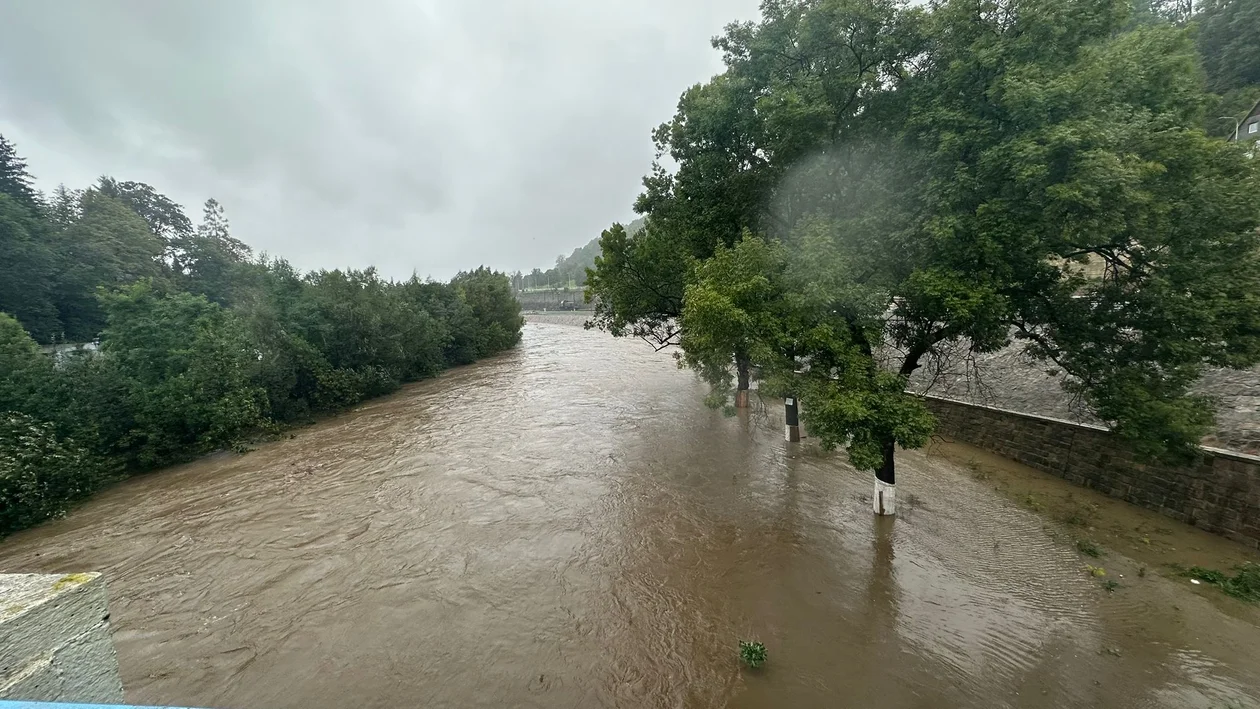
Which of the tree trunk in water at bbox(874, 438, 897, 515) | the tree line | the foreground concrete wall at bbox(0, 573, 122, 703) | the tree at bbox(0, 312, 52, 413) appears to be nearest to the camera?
the foreground concrete wall at bbox(0, 573, 122, 703)

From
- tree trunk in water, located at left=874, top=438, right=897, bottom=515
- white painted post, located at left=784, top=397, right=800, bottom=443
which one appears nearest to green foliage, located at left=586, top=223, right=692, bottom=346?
white painted post, located at left=784, top=397, right=800, bottom=443

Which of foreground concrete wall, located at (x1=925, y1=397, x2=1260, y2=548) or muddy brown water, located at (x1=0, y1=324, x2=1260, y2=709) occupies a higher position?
foreground concrete wall, located at (x1=925, y1=397, x2=1260, y2=548)

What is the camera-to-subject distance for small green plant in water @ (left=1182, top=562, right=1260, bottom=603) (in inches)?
272

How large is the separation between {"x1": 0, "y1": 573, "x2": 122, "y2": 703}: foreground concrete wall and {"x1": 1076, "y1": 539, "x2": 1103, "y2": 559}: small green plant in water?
12.2 metres

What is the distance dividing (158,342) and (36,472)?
5139 mm

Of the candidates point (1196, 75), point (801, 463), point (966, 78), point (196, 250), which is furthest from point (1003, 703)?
point (196, 250)

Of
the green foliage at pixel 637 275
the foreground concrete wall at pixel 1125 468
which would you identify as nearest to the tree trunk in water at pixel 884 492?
the foreground concrete wall at pixel 1125 468

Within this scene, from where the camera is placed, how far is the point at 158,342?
14242mm

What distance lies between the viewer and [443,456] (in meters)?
13.6

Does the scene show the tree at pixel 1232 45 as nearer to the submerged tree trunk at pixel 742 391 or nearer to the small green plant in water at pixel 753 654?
the submerged tree trunk at pixel 742 391

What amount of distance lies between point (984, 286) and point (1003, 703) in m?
5.41

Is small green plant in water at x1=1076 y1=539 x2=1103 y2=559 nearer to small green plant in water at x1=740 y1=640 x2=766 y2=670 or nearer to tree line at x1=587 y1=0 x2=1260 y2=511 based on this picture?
tree line at x1=587 y1=0 x2=1260 y2=511

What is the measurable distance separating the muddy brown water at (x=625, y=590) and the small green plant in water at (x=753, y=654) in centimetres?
13

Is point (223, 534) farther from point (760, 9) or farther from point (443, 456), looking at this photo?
point (760, 9)
